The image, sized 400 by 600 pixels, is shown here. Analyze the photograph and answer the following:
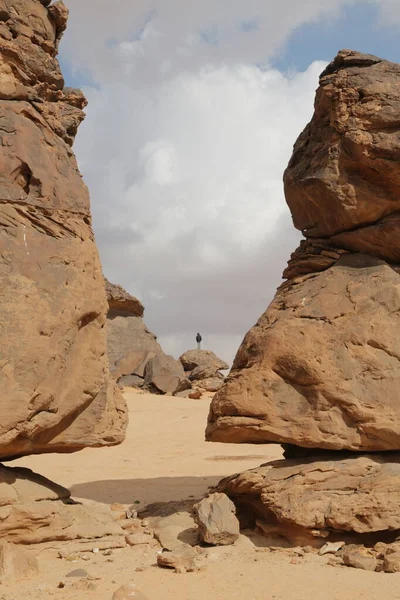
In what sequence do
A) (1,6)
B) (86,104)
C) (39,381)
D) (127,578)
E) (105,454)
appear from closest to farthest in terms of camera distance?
(127,578)
(39,381)
(1,6)
(86,104)
(105,454)

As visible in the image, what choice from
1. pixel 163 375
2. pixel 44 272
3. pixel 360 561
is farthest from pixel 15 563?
pixel 163 375

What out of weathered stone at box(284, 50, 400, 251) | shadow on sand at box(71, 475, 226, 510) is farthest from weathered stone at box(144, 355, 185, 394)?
weathered stone at box(284, 50, 400, 251)

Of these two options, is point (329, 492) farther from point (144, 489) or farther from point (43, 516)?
point (144, 489)

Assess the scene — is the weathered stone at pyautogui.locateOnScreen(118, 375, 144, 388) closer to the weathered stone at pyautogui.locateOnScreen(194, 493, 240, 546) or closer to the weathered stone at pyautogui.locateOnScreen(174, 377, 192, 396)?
the weathered stone at pyautogui.locateOnScreen(174, 377, 192, 396)

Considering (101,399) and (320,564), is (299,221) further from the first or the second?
(320,564)

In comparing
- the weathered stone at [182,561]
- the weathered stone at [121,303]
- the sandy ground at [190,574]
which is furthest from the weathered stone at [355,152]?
the weathered stone at [121,303]

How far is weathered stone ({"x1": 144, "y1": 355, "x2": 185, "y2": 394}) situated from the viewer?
2236 cm

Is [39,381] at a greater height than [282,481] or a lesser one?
greater

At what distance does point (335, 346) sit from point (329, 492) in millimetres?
1465

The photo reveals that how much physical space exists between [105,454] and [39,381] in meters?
7.36

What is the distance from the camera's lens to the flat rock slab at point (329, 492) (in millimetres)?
6242

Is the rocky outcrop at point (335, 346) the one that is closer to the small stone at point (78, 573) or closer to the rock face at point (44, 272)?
the rock face at point (44, 272)

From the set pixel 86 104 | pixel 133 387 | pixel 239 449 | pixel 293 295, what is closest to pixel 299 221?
pixel 293 295

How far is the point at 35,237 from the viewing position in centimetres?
647
